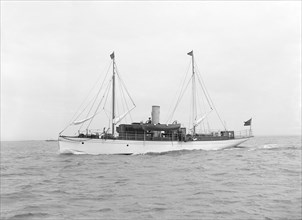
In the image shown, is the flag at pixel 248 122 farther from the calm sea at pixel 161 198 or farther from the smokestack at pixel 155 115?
the calm sea at pixel 161 198

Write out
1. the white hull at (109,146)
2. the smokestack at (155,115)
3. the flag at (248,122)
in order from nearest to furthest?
the white hull at (109,146)
the smokestack at (155,115)
the flag at (248,122)

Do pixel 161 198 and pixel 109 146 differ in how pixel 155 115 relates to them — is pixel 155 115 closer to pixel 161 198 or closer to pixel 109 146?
pixel 109 146

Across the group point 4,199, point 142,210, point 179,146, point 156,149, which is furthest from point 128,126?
point 142,210

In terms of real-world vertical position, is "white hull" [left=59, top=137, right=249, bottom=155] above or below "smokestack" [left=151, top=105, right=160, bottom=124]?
below

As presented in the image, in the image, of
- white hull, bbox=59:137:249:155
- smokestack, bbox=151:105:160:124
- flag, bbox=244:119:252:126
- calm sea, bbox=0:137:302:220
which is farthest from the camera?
flag, bbox=244:119:252:126

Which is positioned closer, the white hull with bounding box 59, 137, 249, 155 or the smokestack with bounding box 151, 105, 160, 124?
the white hull with bounding box 59, 137, 249, 155

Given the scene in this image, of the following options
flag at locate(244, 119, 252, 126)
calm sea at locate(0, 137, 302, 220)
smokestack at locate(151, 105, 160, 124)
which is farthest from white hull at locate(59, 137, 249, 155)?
calm sea at locate(0, 137, 302, 220)

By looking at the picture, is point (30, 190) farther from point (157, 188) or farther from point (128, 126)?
point (128, 126)

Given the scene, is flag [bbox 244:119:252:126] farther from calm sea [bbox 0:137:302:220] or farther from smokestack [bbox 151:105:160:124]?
calm sea [bbox 0:137:302:220]

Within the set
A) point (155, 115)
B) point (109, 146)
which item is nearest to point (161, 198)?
point (109, 146)

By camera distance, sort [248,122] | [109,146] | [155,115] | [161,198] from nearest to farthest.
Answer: [161,198], [109,146], [155,115], [248,122]

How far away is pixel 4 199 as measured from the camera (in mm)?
15344

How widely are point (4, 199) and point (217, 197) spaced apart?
10303 millimetres

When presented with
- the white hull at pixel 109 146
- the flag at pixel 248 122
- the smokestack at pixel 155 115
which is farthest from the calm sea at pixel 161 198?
the flag at pixel 248 122
